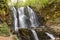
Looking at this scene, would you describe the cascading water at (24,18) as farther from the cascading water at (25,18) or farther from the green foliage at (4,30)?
the green foliage at (4,30)

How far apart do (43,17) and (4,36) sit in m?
6.95

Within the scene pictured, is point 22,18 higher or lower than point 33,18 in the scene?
higher

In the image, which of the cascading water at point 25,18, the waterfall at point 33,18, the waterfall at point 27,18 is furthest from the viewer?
the waterfall at point 33,18

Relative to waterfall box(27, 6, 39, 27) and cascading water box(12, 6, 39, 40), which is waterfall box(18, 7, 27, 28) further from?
waterfall box(27, 6, 39, 27)

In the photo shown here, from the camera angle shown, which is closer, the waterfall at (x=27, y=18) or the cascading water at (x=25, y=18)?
the cascading water at (x=25, y=18)

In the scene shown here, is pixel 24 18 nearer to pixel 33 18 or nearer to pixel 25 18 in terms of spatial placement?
pixel 25 18

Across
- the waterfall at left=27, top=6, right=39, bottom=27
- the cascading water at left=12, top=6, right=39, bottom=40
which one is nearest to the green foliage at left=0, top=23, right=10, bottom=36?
the cascading water at left=12, top=6, right=39, bottom=40

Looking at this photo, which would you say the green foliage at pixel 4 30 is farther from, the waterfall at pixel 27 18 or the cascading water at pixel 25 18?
the waterfall at pixel 27 18

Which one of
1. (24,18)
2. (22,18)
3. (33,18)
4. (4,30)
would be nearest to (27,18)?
(24,18)

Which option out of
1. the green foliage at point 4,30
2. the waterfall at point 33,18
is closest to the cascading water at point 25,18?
the waterfall at point 33,18

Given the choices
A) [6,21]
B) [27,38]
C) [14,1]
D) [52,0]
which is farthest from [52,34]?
[14,1]

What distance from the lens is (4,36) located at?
555 inches

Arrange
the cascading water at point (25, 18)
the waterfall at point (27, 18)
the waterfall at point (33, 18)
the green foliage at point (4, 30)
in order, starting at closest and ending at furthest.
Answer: the green foliage at point (4, 30) < the cascading water at point (25, 18) < the waterfall at point (27, 18) < the waterfall at point (33, 18)

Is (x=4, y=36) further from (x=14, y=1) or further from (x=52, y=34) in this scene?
(x=14, y=1)
